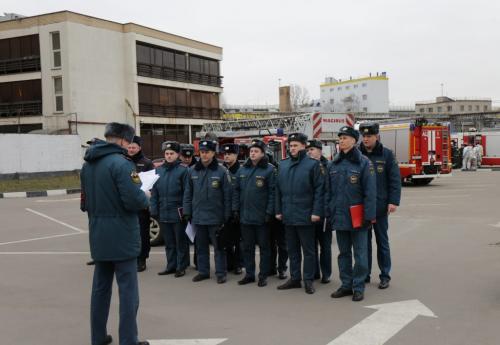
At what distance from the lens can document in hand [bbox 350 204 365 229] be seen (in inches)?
226

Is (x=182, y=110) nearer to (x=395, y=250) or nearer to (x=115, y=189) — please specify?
(x=395, y=250)

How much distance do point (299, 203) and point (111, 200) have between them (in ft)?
8.60

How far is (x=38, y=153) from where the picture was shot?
26.2 metres

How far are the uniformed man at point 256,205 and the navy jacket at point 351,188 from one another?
94cm

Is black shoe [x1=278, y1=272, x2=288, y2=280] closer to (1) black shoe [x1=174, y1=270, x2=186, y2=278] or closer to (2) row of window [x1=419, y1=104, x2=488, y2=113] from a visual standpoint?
(1) black shoe [x1=174, y1=270, x2=186, y2=278]

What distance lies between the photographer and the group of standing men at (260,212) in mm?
4387

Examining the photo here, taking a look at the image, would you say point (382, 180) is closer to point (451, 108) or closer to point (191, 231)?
point (191, 231)

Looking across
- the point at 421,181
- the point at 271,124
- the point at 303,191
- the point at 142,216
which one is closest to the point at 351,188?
the point at 303,191

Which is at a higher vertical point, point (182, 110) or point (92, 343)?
point (182, 110)

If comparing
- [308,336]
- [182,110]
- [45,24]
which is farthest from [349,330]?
[182,110]

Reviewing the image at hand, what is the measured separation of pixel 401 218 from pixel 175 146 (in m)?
7.00

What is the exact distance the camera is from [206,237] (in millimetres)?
7016

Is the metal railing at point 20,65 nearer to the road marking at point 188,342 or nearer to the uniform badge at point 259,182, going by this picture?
the uniform badge at point 259,182

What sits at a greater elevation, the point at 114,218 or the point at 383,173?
the point at 383,173
